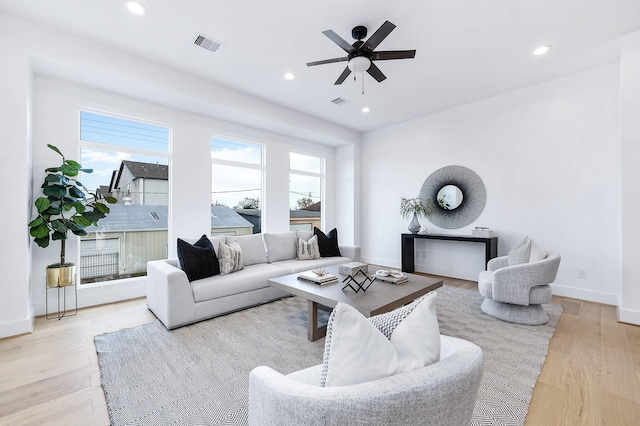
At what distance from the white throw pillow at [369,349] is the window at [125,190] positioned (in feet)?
12.9

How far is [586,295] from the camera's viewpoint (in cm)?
366

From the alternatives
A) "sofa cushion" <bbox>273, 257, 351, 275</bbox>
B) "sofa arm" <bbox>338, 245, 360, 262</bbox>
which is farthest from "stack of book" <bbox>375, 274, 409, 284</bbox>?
"sofa arm" <bbox>338, 245, 360, 262</bbox>

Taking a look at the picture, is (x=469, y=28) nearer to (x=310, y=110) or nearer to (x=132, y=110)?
(x=310, y=110)

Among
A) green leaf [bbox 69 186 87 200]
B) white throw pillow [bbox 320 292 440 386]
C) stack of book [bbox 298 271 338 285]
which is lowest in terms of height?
stack of book [bbox 298 271 338 285]

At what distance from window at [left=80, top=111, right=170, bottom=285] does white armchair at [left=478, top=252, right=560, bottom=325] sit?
14.2ft

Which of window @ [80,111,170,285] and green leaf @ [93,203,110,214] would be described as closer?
green leaf @ [93,203,110,214]

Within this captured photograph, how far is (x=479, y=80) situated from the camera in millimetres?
3891

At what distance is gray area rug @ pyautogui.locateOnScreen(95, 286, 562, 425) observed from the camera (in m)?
1.68

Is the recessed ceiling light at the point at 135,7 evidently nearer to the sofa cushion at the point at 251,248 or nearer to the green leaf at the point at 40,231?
the green leaf at the point at 40,231

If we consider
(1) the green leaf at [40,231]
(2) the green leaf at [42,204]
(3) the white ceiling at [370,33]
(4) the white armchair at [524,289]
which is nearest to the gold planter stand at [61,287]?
(1) the green leaf at [40,231]

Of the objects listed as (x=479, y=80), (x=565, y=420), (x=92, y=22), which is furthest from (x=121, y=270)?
(x=479, y=80)

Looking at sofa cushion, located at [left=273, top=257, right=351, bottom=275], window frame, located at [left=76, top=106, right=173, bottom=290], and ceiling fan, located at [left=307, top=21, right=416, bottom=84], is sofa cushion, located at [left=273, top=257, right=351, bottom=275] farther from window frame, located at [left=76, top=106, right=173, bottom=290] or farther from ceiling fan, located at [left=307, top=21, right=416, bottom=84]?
A: ceiling fan, located at [left=307, top=21, right=416, bottom=84]

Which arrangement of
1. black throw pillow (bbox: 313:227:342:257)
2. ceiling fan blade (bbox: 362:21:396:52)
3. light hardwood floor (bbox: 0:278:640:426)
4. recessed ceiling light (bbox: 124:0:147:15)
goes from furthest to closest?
black throw pillow (bbox: 313:227:342:257) → recessed ceiling light (bbox: 124:0:147:15) → ceiling fan blade (bbox: 362:21:396:52) → light hardwood floor (bbox: 0:278:640:426)

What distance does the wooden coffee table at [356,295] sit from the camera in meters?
2.26
